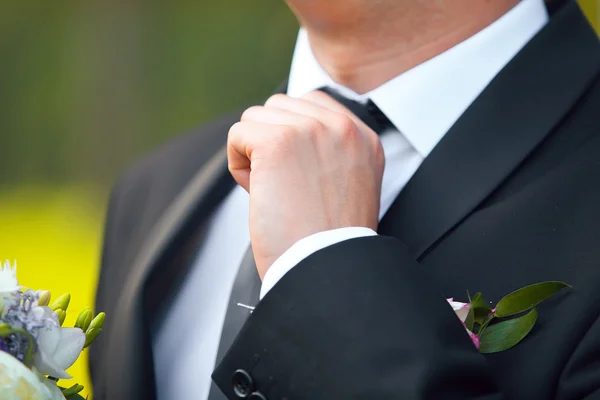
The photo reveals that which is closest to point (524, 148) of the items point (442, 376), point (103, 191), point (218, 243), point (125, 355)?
point (442, 376)

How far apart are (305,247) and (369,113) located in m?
0.34

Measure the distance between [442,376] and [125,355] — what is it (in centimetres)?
61

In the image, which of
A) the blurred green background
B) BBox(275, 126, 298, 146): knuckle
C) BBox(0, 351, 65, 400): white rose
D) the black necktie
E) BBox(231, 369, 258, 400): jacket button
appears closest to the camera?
BBox(0, 351, 65, 400): white rose

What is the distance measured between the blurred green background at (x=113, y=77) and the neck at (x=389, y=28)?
5.00 meters

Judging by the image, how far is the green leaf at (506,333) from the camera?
1188mm

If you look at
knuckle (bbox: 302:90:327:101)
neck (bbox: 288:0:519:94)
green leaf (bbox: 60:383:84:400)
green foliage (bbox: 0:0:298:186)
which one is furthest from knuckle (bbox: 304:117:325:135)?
green foliage (bbox: 0:0:298:186)

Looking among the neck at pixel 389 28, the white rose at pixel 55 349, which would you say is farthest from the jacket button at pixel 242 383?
the neck at pixel 389 28

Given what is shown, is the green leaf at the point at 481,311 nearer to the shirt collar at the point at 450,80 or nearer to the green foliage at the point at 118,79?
Result: the shirt collar at the point at 450,80

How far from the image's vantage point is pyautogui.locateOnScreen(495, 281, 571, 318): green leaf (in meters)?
1.17

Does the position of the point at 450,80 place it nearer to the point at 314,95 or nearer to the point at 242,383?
the point at 314,95

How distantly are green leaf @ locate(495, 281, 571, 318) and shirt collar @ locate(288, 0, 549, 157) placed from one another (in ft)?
1.00

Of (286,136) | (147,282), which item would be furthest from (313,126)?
(147,282)

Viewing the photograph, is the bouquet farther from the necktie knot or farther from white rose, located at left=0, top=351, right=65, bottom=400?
the necktie knot

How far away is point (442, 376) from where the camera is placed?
3.58 ft
